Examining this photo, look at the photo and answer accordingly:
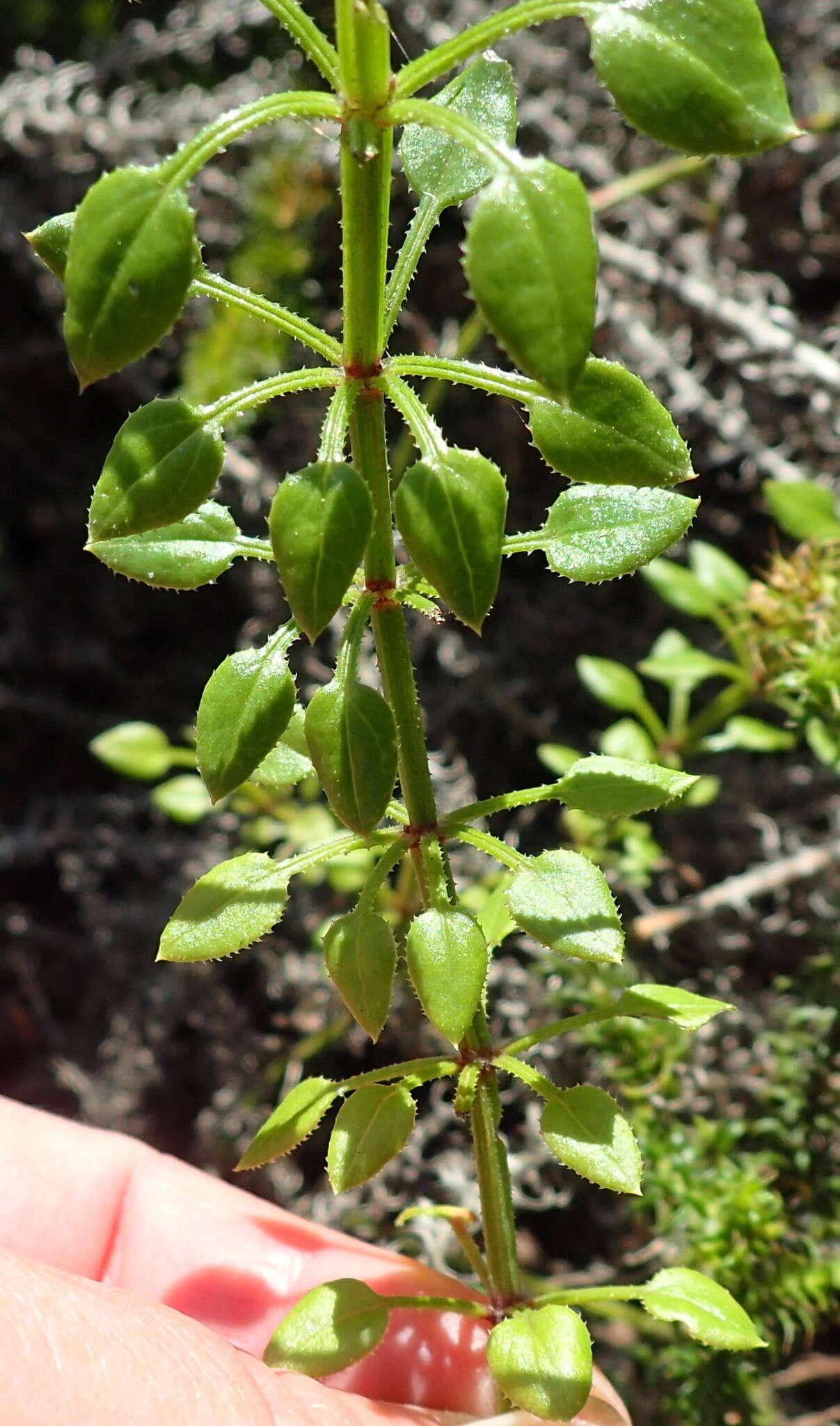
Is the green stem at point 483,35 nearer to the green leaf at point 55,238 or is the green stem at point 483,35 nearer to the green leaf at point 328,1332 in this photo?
the green leaf at point 55,238

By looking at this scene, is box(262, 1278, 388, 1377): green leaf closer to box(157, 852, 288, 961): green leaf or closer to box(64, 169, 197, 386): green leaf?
box(157, 852, 288, 961): green leaf

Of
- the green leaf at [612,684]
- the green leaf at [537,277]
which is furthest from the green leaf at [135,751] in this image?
the green leaf at [537,277]

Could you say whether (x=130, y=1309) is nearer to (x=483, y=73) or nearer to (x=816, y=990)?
(x=816, y=990)

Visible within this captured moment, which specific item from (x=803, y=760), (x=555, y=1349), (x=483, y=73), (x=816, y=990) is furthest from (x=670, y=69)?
(x=803, y=760)

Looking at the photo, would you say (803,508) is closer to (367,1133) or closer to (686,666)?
(686,666)

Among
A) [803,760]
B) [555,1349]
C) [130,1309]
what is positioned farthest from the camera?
[803,760]
